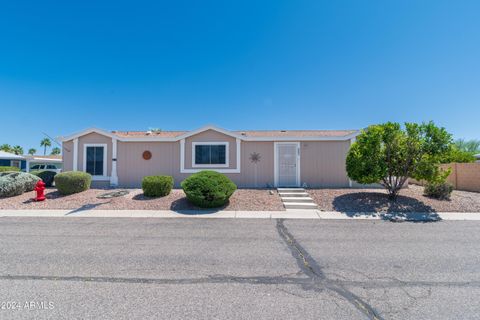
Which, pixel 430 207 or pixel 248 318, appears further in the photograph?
pixel 430 207

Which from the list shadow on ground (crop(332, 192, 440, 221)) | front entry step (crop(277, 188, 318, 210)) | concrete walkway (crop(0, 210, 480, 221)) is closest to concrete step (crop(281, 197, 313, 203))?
front entry step (crop(277, 188, 318, 210))

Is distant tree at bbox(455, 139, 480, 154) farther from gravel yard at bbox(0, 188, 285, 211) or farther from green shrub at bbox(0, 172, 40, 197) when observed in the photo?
green shrub at bbox(0, 172, 40, 197)

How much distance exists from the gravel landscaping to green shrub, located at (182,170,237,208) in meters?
3.97

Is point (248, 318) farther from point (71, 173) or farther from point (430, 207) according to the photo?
point (71, 173)

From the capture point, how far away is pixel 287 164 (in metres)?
12.4

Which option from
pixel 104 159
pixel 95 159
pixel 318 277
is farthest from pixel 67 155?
pixel 318 277

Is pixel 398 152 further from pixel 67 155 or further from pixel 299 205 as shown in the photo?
Result: pixel 67 155

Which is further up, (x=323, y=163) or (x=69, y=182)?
(x=323, y=163)

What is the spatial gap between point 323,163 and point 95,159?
1309 centimetres

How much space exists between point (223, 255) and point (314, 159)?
930 cm

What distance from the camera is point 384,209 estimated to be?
8.55 meters

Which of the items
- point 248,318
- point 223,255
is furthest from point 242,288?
point 223,255

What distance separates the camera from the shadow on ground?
310 inches

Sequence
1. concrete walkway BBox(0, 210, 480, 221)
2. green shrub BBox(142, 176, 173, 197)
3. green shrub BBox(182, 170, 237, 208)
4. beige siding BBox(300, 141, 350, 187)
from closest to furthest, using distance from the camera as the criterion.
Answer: concrete walkway BBox(0, 210, 480, 221) → green shrub BBox(182, 170, 237, 208) → green shrub BBox(142, 176, 173, 197) → beige siding BBox(300, 141, 350, 187)
